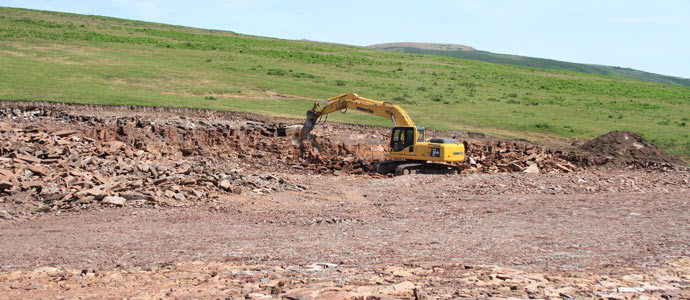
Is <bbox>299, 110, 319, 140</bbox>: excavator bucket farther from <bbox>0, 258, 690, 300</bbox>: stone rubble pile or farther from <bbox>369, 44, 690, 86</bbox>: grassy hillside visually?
<bbox>369, 44, 690, 86</bbox>: grassy hillside

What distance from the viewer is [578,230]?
11.5m

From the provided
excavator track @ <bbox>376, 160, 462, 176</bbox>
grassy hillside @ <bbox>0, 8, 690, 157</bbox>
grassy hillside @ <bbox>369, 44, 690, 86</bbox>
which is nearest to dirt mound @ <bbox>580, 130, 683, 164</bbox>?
grassy hillside @ <bbox>0, 8, 690, 157</bbox>

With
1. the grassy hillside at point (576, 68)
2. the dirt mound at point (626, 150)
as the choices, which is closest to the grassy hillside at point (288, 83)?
the dirt mound at point (626, 150)

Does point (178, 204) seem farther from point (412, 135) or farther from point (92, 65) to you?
point (92, 65)

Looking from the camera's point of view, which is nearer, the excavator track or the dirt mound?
the excavator track

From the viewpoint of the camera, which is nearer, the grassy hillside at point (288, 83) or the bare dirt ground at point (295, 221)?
the bare dirt ground at point (295, 221)

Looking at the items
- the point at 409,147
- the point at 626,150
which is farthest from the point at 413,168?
the point at 626,150

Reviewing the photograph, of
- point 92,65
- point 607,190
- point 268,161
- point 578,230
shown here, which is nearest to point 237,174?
point 268,161

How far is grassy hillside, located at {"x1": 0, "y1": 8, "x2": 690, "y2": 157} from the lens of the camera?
29656 mm

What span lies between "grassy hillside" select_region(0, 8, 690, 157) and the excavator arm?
15.9ft

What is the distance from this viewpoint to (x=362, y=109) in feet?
75.5

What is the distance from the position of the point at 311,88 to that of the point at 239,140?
51.8 ft

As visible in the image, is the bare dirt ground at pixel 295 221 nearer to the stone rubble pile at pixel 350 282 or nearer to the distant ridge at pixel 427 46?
the stone rubble pile at pixel 350 282

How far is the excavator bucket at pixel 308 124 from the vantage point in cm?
2348
